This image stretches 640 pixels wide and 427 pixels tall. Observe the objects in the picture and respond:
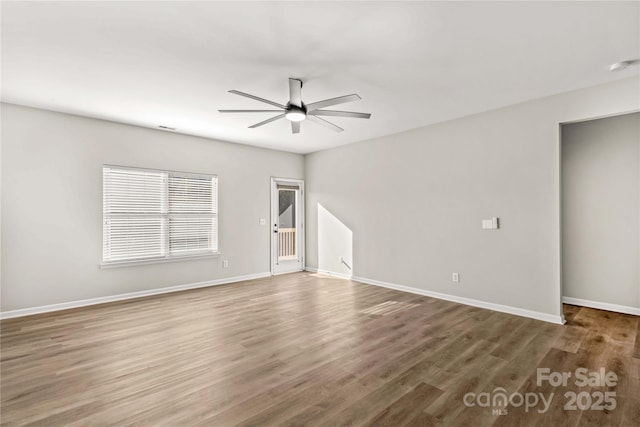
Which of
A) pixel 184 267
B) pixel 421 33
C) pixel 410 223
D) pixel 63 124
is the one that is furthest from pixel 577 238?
pixel 63 124

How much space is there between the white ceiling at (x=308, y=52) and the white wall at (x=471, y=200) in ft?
1.27

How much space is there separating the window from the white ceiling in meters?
1.24

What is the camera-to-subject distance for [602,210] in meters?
4.30

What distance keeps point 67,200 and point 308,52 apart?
4187 mm

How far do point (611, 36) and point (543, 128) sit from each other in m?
1.43

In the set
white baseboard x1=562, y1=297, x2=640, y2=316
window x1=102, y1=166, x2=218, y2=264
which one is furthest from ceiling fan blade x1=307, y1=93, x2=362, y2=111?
white baseboard x1=562, y1=297, x2=640, y2=316

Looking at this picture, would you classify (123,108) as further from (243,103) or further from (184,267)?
(184,267)

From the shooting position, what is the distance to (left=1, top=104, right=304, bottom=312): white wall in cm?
406

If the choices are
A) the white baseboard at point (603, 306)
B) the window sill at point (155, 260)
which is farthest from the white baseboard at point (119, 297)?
the white baseboard at point (603, 306)


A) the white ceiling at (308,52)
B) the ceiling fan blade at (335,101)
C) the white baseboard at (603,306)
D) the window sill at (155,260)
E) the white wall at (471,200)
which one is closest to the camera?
the white ceiling at (308,52)

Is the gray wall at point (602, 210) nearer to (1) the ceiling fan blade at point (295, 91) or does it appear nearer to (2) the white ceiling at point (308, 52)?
(2) the white ceiling at point (308, 52)

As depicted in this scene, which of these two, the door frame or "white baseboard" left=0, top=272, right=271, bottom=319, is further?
the door frame

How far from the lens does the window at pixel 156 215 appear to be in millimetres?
4824

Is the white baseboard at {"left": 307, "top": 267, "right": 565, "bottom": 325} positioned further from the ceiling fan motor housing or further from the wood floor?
the ceiling fan motor housing
